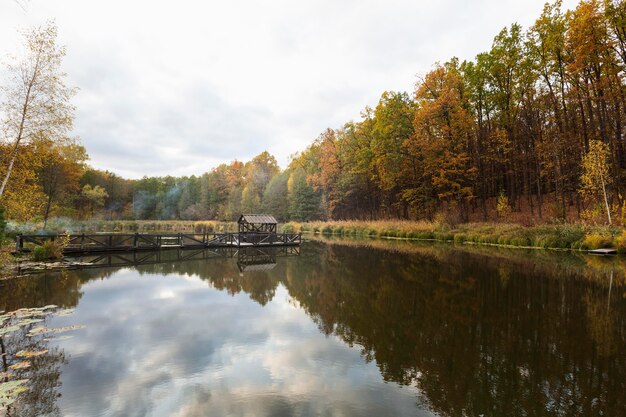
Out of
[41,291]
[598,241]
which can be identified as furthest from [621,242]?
[41,291]

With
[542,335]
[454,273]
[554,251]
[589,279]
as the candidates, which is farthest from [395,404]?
[554,251]

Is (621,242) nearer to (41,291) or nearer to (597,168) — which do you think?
(597,168)

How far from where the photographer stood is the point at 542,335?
7113 millimetres

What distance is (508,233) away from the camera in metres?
26.9

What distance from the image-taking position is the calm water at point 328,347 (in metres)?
4.66

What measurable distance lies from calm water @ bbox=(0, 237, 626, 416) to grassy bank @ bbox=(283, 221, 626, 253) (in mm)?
9516

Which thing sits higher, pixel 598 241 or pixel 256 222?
pixel 256 222

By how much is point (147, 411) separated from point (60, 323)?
549 cm

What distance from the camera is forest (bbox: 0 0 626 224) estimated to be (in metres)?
25.0

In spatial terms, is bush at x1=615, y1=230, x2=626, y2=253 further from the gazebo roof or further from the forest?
the gazebo roof

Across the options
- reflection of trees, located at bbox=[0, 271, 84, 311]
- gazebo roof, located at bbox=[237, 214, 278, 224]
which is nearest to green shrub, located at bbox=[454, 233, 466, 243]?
gazebo roof, located at bbox=[237, 214, 278, 224]

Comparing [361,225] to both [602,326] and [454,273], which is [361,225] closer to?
[454,273]

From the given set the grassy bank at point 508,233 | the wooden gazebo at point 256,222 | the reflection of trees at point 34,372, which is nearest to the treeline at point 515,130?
the grassy bank at point 508,233

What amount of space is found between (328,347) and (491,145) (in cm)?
3844
